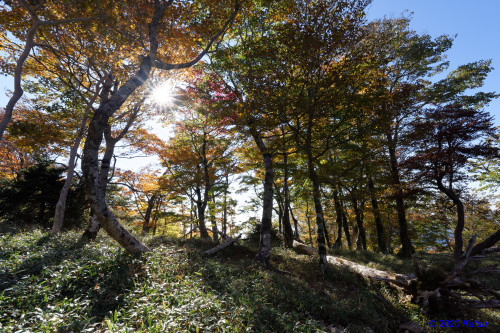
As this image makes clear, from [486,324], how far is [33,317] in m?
9.01

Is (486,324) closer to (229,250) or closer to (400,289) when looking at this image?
(400,289)

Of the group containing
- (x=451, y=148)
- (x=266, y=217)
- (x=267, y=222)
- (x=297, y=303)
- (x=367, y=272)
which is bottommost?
(x=367, y=272)

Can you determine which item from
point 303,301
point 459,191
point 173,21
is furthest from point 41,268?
point 459,191

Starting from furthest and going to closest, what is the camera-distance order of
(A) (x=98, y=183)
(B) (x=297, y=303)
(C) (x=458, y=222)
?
(C) (x=458, y=222) < (A) (x=98, y=183) < (B) (x=297, y=303)

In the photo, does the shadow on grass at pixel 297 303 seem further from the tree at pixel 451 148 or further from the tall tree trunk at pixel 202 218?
the tall tree trunk at pixel 202 218

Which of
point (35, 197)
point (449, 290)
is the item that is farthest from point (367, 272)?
point (35, 197)

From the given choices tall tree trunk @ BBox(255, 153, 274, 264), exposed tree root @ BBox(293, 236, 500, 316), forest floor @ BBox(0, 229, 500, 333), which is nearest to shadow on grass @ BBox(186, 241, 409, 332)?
forest floor @ BBox(0, 229, 500, 333)

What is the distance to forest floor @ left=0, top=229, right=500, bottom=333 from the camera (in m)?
3.17

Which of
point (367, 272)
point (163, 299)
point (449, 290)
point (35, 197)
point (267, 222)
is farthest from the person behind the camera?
point (35, 197)

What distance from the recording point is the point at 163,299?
380 cm

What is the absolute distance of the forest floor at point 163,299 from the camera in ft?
10.4

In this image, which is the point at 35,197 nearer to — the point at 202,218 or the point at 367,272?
the point at 202,218

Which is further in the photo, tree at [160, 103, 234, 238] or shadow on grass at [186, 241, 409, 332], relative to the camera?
tree at [160, 103, 234, 238]

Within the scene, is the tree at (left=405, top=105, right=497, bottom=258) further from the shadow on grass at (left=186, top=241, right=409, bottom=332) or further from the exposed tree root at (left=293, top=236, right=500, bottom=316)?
the shadow on grass at (left=186, top=241, right=409, bottom=332)
